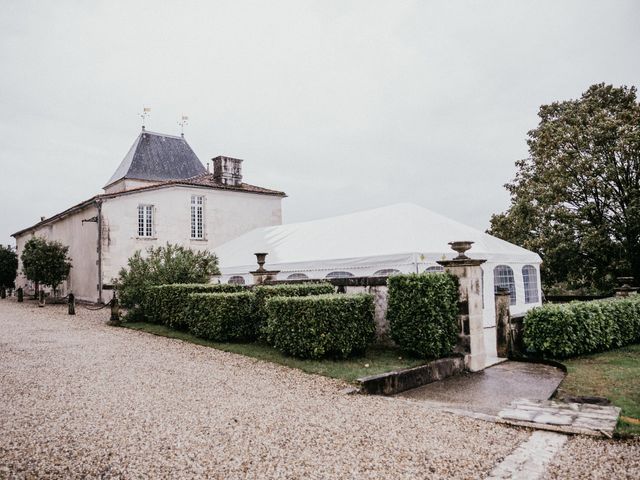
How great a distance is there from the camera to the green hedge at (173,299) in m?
11.0

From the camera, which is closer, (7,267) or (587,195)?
(587,195)

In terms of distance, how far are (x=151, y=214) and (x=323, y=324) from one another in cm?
1448

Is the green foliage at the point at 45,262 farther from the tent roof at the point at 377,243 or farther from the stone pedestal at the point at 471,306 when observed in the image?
the stone pedestal at the point at 471,306

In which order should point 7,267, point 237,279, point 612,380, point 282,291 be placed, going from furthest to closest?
point 7,267, point 237,279, point 282,291, point 612,380

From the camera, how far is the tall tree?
53.0 ft

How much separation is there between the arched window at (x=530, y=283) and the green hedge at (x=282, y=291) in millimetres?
7295

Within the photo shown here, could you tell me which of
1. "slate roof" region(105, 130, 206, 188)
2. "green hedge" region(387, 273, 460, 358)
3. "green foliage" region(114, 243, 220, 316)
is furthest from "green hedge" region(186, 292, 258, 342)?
"slate roof" region(105, 130, 206, 188)

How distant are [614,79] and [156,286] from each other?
60.5 ft

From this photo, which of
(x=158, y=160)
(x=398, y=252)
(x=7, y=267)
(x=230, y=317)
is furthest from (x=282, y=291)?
(x=7, y=267)

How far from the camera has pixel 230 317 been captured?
30.1 ft

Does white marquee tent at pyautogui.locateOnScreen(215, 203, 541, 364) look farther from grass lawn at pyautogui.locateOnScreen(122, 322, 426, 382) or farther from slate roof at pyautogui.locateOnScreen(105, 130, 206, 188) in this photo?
slate roof at pyautogui.locateOnScreen(105, 130, 206, 188)

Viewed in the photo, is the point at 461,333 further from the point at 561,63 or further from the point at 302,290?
the point at 561,63

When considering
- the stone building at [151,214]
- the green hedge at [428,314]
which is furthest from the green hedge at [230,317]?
the stone building at [151,214]

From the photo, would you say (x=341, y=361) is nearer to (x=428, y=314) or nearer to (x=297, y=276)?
(x=428, y=314)
